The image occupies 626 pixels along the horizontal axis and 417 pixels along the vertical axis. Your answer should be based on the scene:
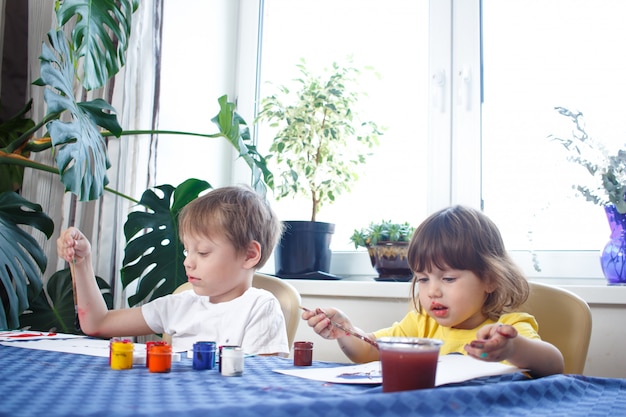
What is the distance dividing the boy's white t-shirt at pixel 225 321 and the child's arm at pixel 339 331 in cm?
17

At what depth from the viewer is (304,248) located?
2336 mm

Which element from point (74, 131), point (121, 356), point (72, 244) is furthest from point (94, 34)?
point (121, 356)

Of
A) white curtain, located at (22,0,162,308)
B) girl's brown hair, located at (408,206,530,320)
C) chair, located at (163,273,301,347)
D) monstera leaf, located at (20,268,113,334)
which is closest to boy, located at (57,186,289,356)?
chair, located at (163,273,301,347)

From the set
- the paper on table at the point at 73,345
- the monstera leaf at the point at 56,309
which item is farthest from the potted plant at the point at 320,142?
the paper on table at the point at 73,345

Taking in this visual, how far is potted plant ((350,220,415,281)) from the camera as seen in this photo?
85.4 inches

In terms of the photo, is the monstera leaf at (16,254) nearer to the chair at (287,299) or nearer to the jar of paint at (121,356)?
the chair at (287,299)

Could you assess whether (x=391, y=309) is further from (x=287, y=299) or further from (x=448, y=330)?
(x=448, y=330)

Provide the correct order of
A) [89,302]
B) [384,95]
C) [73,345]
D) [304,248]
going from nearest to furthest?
[73,345] < [89,302] < [304,248] < [384,95]

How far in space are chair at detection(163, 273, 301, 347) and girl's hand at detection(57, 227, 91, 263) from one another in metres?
0.32

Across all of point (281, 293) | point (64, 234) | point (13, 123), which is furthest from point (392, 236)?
point (13, 123)

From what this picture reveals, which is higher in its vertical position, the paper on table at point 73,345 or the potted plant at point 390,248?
the potted plant at point 390,248

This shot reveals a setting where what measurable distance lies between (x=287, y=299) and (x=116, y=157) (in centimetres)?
94

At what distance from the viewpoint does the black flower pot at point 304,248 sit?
7.64 feet

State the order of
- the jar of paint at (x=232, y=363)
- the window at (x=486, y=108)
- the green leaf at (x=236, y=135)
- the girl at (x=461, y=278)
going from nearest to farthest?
the jar of paint at (x=232, y=363), the girl at (x=461, y=278), the green leaf at (x=236, y=135), the window at (x=486, y=108)
